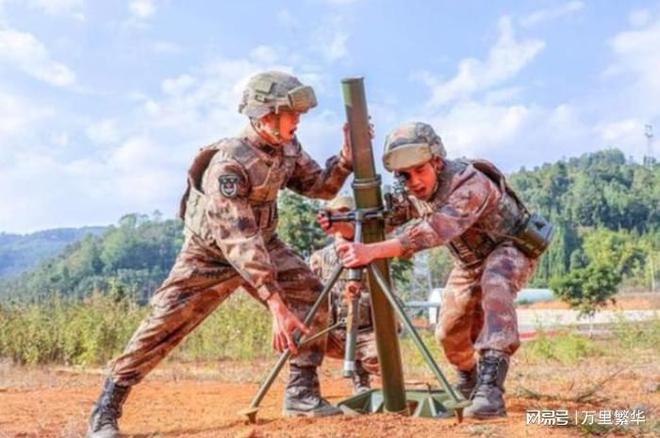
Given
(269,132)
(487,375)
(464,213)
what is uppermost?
(269,132)

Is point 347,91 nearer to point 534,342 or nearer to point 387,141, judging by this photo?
point 387,141

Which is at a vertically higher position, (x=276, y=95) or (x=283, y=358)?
(x=276, y=95)

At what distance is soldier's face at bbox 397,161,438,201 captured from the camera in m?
4.76

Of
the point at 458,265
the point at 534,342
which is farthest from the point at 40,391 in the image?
the point at 534,342

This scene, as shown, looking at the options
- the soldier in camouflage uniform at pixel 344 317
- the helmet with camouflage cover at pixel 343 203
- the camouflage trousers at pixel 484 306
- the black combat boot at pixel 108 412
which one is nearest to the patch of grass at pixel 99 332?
the soldier in camouflage uniform at pixel 344 317

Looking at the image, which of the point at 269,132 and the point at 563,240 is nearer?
the point at 269,132

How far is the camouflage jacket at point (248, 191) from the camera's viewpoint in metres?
4.50

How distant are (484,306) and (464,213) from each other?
621 millimetres

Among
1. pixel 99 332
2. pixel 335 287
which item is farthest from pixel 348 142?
pixel 99 332

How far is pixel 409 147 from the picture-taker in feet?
15.2

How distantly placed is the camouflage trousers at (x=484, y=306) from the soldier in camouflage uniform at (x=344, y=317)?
51 cm

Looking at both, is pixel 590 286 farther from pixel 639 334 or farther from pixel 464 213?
pixel 464 213

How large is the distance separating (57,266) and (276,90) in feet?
258

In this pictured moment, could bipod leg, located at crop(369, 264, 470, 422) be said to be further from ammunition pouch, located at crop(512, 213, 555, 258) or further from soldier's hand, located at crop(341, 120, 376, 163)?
ammunition pouch, located at crop(512, 213, 555, 258)
